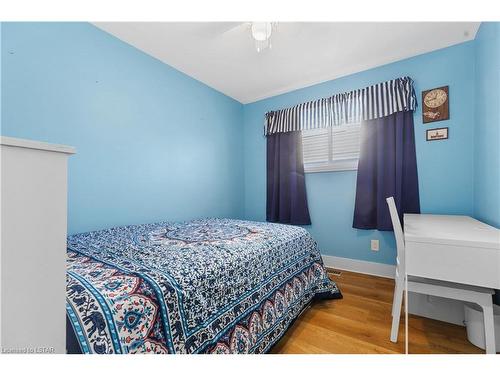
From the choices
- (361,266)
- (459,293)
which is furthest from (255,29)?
(361,266)

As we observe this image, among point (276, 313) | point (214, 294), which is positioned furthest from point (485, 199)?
point (214, 294)

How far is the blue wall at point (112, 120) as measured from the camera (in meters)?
1.49

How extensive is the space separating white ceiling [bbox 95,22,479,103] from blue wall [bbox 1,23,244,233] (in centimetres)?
23

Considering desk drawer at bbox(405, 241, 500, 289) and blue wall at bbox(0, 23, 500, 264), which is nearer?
desk drawer at bbox(405, 241, 500, 289)

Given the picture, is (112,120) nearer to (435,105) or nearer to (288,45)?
(288,45)

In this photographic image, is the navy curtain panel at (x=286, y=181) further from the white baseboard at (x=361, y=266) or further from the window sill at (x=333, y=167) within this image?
the white baseboard at (x=361, y=266)

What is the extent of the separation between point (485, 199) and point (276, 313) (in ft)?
5.99

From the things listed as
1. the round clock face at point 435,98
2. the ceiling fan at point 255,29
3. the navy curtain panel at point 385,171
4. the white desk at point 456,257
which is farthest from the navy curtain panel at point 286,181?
the white desk at point 456,257

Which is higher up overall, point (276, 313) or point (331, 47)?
point (331, 47)

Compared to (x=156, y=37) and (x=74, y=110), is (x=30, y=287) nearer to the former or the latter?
(x=74, y=110)

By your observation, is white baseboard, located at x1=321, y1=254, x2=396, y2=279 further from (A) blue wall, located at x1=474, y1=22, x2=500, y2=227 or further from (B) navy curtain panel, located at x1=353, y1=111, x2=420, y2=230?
(A) blue wall, located at x1=474, y1=22, x2=500, y2=227

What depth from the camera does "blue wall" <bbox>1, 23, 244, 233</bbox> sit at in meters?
1.49

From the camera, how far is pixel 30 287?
442mm

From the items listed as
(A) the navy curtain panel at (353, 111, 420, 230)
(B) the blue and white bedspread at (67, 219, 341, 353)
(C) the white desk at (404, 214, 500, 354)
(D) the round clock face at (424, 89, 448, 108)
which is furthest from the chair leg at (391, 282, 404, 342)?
(D) the round clock face at (424, 89, 448, 108)
